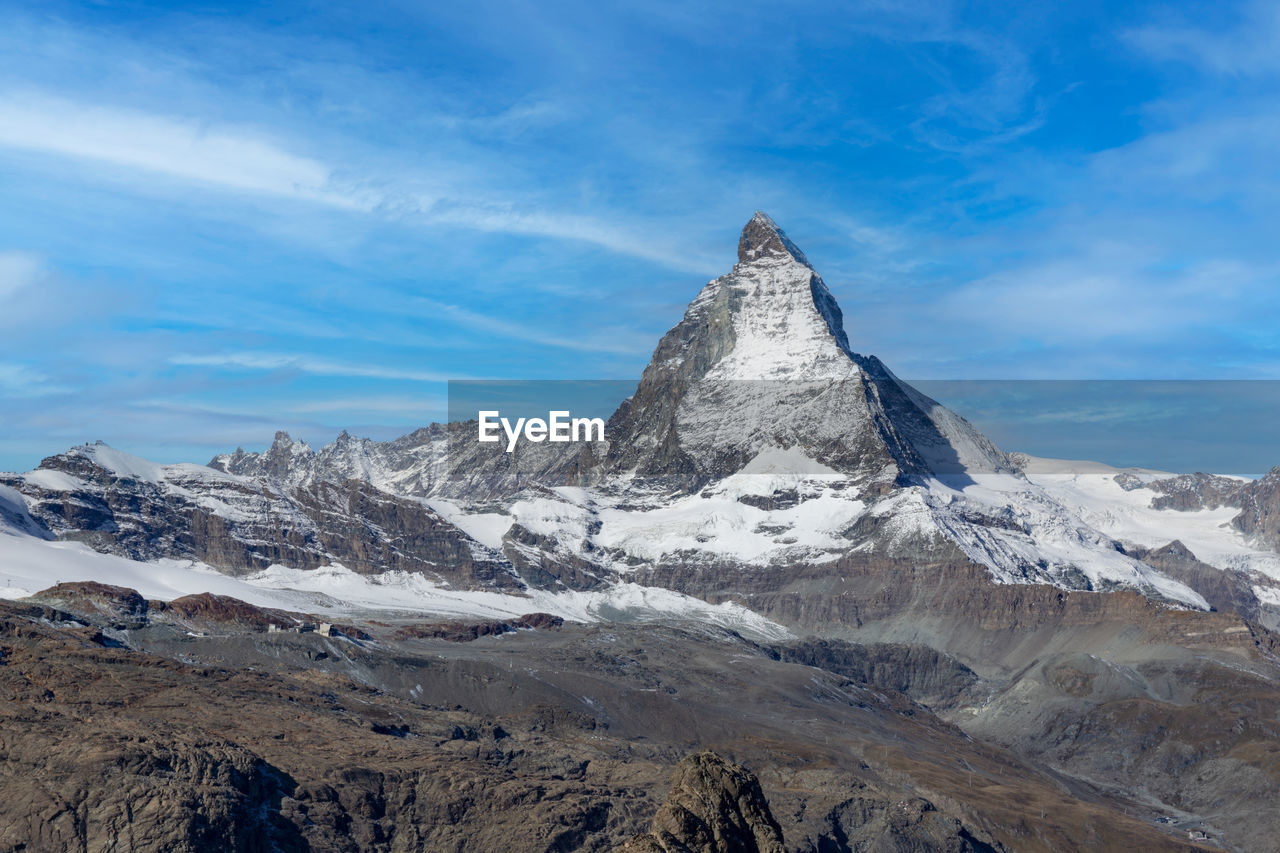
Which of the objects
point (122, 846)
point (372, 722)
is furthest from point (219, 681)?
point (122, 846)

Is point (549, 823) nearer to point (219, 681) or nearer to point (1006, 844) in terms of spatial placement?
point (219, 681)

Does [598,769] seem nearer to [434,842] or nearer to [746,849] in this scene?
[434,842]

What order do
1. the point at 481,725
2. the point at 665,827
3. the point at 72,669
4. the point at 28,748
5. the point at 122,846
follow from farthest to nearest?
the point at 481,725
the point at 72,669
the point at 28,748
the point at 122,846
the point at 665,827

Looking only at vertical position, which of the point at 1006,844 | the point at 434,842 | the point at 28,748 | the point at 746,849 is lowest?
the point at 1006,844

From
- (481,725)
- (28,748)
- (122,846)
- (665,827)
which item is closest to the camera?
(665,827)

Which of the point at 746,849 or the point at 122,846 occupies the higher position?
the point at 746,849

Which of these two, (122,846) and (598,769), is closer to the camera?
(122,846)

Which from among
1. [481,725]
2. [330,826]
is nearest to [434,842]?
[330,826]
